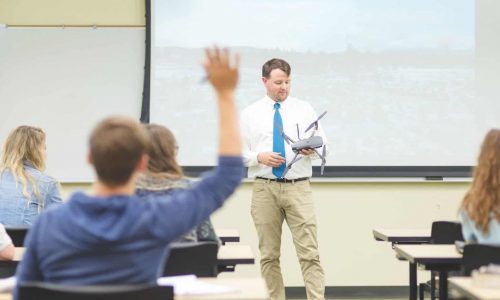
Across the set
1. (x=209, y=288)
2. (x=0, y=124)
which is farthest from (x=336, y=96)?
(x=209, y=288)

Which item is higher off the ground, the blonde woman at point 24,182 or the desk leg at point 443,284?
the blonde woman at point 24,182

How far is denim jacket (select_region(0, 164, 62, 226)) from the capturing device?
4090 millimetres

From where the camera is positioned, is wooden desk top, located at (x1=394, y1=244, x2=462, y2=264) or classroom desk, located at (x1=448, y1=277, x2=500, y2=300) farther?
wooden desk top, located at (x1=394, y1=244, x2=462, y2=264)

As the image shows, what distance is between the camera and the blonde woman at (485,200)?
116 inches

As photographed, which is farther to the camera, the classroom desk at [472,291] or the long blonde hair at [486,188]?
the long blonde hair at [486,188]

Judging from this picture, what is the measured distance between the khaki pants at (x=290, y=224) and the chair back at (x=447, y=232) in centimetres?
102

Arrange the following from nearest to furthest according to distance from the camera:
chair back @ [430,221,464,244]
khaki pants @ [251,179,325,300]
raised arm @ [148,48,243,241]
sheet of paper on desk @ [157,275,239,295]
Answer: raised arm @ [148,48,243,241] < sheet of paper on desk @ [157,275,239,295] < chair back @ [430,221,464,244] < khaki pants @ [251,179,325,300]

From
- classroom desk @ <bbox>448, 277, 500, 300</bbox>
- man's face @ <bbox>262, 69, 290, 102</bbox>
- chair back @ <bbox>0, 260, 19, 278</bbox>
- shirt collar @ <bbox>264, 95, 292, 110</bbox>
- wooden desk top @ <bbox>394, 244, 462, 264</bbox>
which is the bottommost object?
chair back @ <bbox>0, 260, 19, 278</bbox>

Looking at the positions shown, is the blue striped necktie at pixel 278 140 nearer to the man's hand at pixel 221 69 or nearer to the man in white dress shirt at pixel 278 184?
the man in white dress shirt at pixel 278 184

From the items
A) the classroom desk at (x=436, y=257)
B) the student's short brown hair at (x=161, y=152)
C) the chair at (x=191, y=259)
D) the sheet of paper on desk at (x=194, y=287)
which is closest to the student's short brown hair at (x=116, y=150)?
the sheet of paper on desk at (x=194, y=287)

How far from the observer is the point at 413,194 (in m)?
6.11

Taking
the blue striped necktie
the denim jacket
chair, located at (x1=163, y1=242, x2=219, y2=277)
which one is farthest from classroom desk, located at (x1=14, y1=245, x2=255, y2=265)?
the blue striped necktie

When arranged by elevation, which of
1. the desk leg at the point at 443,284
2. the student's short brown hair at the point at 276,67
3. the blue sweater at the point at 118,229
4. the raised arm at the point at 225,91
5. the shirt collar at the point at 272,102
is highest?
the student's short brown hair at the point at 276,67

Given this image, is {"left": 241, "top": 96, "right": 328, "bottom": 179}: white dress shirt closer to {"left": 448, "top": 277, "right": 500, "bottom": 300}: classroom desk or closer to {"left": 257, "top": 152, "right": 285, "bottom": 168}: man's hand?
{"left": 257, "top": 152, "right": 285, "bottom": 168}: man's hand
